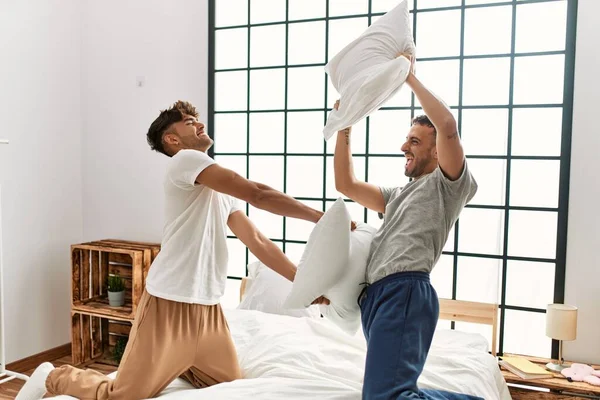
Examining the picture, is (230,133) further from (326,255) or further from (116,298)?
(326,255)

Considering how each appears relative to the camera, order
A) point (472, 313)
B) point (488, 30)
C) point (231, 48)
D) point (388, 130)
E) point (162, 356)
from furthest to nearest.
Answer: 1. point (231, 48)
2. point (388, 130)
3. point (488, 30)
4. point (472, 313)
5. point (162, 356)

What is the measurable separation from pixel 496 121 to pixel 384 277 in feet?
5.89

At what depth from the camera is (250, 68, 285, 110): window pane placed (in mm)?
3625

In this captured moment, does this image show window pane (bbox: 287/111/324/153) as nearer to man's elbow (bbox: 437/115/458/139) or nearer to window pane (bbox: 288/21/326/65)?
window pane (bbox: 288/21/326/65)

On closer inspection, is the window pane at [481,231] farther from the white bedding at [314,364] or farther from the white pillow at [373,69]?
the white pillow at [373,69]

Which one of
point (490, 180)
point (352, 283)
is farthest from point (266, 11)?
point (352, 283)

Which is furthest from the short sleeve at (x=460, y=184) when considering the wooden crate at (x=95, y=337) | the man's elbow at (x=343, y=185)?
the wooden crate at (x=95, y=337)

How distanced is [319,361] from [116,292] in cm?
205

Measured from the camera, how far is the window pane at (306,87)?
11.5 feet

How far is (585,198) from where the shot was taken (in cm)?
284

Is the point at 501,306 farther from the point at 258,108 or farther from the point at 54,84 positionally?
the point at 54,84

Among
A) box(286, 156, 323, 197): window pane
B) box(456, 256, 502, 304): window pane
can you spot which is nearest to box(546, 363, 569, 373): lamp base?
box(456, 256, 502, 304): window pane

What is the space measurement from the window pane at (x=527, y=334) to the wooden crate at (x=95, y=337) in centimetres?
268

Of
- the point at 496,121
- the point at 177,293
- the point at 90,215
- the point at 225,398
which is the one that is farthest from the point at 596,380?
the point at 90,215
